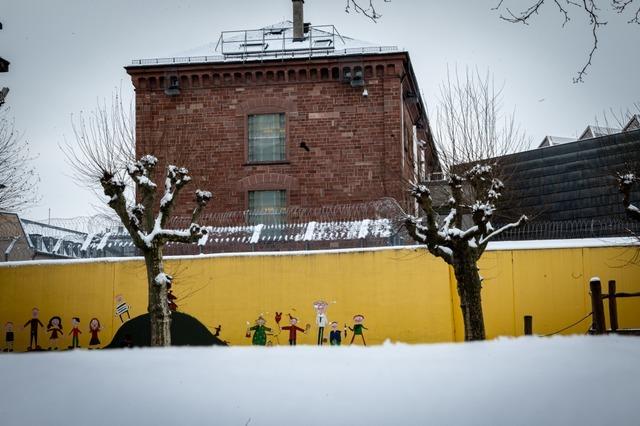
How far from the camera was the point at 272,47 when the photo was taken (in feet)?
102

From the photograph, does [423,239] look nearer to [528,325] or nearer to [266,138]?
[528,325]

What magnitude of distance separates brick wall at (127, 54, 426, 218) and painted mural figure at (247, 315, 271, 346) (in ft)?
29.9

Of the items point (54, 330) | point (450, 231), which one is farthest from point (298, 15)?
point (450, 231)

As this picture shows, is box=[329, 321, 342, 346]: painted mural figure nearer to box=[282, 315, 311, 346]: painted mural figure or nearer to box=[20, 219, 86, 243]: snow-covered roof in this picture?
box=[282, 315, 311, 346]: painted mural figure

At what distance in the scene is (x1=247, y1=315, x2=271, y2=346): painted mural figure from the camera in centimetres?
2059

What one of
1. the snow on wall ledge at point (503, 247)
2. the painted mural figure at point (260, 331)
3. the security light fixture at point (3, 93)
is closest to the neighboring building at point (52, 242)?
the snow on wall ledge at point (503, 247)

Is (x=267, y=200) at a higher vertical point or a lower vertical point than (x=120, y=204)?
higher

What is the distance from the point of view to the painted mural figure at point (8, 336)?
22.0 meters

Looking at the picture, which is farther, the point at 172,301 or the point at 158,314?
the point at 172,301

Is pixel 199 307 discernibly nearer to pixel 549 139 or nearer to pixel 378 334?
pixel 378 334

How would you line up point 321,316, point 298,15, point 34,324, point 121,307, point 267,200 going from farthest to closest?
1. point 298,15
2. point 267,200
3. point 34,324
4. point 121,307
5. point 321,316

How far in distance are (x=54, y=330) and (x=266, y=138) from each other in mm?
11236

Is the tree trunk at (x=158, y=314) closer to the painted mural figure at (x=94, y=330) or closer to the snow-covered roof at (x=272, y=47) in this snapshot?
the painted mural figure at (x=94, y=330)

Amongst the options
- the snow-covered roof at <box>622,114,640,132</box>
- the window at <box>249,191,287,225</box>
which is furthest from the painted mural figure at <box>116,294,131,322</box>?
the snow-covered roof at <box>622,114,640,132</box>
